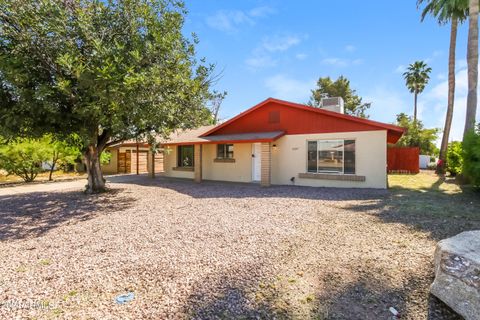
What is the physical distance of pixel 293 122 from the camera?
1305 centimetres

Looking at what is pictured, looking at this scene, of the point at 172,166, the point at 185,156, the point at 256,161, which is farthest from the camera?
the point at 172,166

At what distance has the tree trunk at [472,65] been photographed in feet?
41.4

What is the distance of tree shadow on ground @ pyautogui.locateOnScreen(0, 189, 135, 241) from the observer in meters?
6.09

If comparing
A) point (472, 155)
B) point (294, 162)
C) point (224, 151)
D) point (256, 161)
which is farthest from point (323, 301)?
point (224, 151)

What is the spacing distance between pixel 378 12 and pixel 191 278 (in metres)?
13.3

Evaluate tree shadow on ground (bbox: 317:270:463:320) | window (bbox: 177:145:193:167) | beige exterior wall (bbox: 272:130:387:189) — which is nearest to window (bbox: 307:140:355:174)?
beige exterior wall (bbox: 272:130:387:189)

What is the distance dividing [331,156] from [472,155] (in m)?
5.10

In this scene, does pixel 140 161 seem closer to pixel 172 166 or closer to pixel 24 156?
pixel 172 166

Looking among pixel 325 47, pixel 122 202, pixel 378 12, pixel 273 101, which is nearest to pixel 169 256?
pixel 122 202

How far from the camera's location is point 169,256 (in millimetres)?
4320

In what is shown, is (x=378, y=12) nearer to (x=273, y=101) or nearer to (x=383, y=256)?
(x=273, y=101)

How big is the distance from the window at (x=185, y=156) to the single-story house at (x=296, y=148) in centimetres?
28

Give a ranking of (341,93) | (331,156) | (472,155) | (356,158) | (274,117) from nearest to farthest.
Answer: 1. (472,155)
2. (356,158)
3. (331,156)
4. (274,117)
5. (341,93)

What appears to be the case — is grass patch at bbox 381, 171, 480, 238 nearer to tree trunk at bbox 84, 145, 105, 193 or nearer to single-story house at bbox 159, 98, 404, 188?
single-story house at bbox 159, 98, 404, 188
